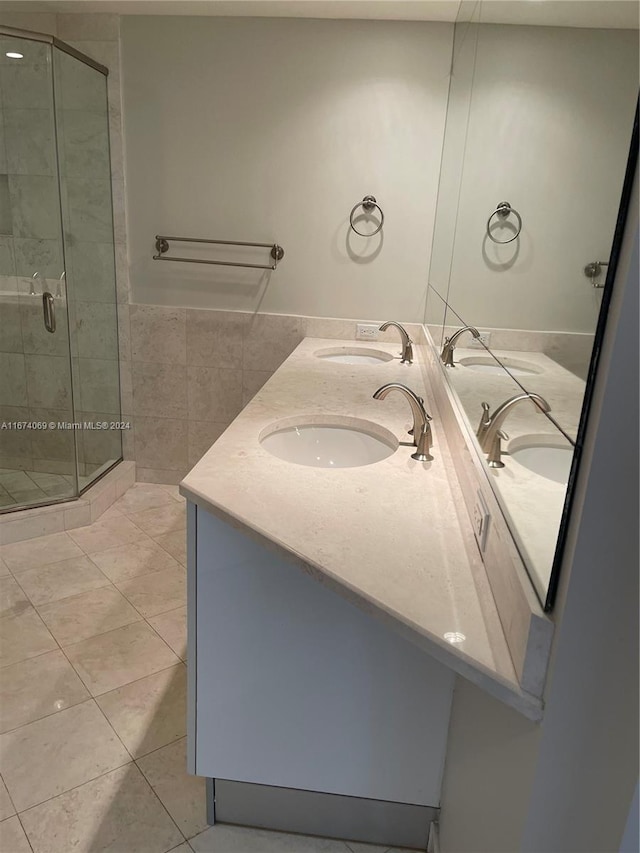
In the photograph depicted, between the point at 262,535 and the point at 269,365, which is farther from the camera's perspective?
the point at 269,365

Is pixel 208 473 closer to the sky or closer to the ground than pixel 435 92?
closer to the ground

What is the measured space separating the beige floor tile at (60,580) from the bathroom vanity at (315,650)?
1.21 meters

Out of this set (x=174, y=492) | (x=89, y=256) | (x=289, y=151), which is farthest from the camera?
(x=174, y=492)

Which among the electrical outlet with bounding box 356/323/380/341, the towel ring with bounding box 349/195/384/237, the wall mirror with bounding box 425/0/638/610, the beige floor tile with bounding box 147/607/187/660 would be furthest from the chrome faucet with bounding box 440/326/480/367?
the beige floor tile with bounding box 147/607/187/660

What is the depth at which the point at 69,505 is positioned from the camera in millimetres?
2965

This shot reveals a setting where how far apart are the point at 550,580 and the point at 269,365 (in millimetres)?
2593

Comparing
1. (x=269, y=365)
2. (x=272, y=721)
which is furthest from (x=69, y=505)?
(x=272, y=721)

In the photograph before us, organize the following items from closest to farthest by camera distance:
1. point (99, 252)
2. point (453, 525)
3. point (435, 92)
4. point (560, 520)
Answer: point (560, 520) → point (453, 525) → point (435, 92) → point (99, 252)

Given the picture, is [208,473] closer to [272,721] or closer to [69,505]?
[272,721]

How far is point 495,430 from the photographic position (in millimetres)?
1175

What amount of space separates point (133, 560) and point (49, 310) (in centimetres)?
122

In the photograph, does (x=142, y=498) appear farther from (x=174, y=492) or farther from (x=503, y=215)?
(x=503, y=215)

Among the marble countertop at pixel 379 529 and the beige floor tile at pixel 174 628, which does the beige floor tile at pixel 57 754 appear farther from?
the marble countertop at pixel 379 529

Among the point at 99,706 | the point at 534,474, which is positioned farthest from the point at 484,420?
the point at 99,706
